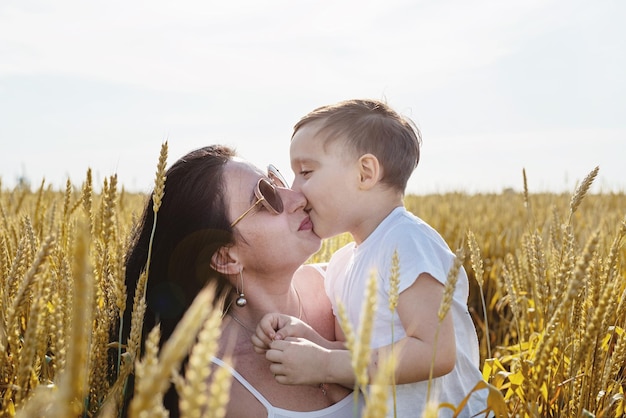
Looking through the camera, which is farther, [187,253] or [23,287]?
[187,253]

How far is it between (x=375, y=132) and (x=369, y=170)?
16 centimetres

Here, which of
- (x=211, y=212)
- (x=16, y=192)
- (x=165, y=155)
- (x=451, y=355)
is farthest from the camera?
(x=16, y=192)

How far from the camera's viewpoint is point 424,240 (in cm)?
186

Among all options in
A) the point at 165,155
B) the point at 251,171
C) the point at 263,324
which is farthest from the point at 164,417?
the point at 251,171

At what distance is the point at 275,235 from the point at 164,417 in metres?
1.38

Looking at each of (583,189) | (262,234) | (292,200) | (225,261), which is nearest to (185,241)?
(225,261)

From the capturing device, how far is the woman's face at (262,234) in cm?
201

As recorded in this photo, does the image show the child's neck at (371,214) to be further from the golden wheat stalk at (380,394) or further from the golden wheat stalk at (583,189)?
the golden wheat stalk at (380,394)

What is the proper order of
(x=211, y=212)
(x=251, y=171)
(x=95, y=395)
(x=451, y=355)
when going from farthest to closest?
(x=251, y=171) → (x=211, y=212) → (x=451, y=355) → (x=95, y=395)

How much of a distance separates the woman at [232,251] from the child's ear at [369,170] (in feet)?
0.77

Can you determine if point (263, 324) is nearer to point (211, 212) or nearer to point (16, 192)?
point (211, 212)

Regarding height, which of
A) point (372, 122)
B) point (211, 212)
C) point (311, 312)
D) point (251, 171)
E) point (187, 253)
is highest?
point (372, 122)

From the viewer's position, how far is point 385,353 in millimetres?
1575

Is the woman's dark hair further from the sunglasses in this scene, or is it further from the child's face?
the child's face
